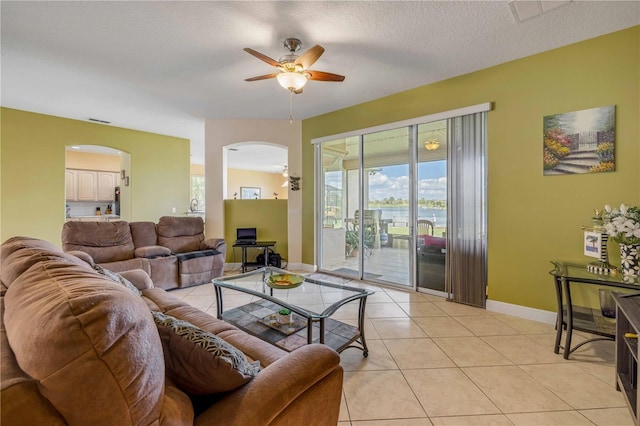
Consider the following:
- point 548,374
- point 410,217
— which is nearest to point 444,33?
point 410,217

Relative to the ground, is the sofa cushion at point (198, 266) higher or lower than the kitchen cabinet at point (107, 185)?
lower

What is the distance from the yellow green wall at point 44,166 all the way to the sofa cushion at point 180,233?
2129 mm

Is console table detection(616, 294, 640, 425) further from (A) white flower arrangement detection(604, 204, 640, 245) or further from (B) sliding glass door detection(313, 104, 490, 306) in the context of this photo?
(B) sliding glass door detection(313, 104, 490, 306)

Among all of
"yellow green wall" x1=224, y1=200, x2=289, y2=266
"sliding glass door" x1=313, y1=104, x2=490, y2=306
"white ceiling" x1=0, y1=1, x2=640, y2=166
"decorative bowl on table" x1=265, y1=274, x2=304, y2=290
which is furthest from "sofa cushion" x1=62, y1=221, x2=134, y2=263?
"sliding glass door" x1=313, y1=104, x2=490, y2=306

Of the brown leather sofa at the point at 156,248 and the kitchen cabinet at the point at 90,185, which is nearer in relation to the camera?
the brown leather sofa at the point at 156,248

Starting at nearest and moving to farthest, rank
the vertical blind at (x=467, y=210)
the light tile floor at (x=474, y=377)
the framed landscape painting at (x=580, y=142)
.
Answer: the light tile floor at (x=474, y=377)
the framed landscape painting at (x=580, y=142)
the vertical blind at (x=467, y=210)

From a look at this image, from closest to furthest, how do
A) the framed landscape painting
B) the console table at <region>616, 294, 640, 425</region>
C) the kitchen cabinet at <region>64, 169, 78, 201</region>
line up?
the console table at <region>616, 294, 640, 425</region>, the framed landscape painting, the kitchen cabinet at <region>64, 169, 78, 201</region>

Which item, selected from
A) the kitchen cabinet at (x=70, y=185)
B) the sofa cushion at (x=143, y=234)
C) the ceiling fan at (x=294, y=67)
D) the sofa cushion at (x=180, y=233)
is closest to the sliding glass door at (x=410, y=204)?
the ceiling fan at (x=294, y=67)

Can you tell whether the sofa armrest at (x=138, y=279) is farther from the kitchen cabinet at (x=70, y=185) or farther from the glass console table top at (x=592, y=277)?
the kitchen cabinet at (x=70, y=185)

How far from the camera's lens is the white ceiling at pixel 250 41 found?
226 centimetres

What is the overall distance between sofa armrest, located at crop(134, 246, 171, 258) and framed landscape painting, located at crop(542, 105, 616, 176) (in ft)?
15.4

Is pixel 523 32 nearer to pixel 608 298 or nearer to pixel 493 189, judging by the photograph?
pixel 493 189

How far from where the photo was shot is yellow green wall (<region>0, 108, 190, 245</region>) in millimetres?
4465

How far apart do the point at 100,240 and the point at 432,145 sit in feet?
15.0
